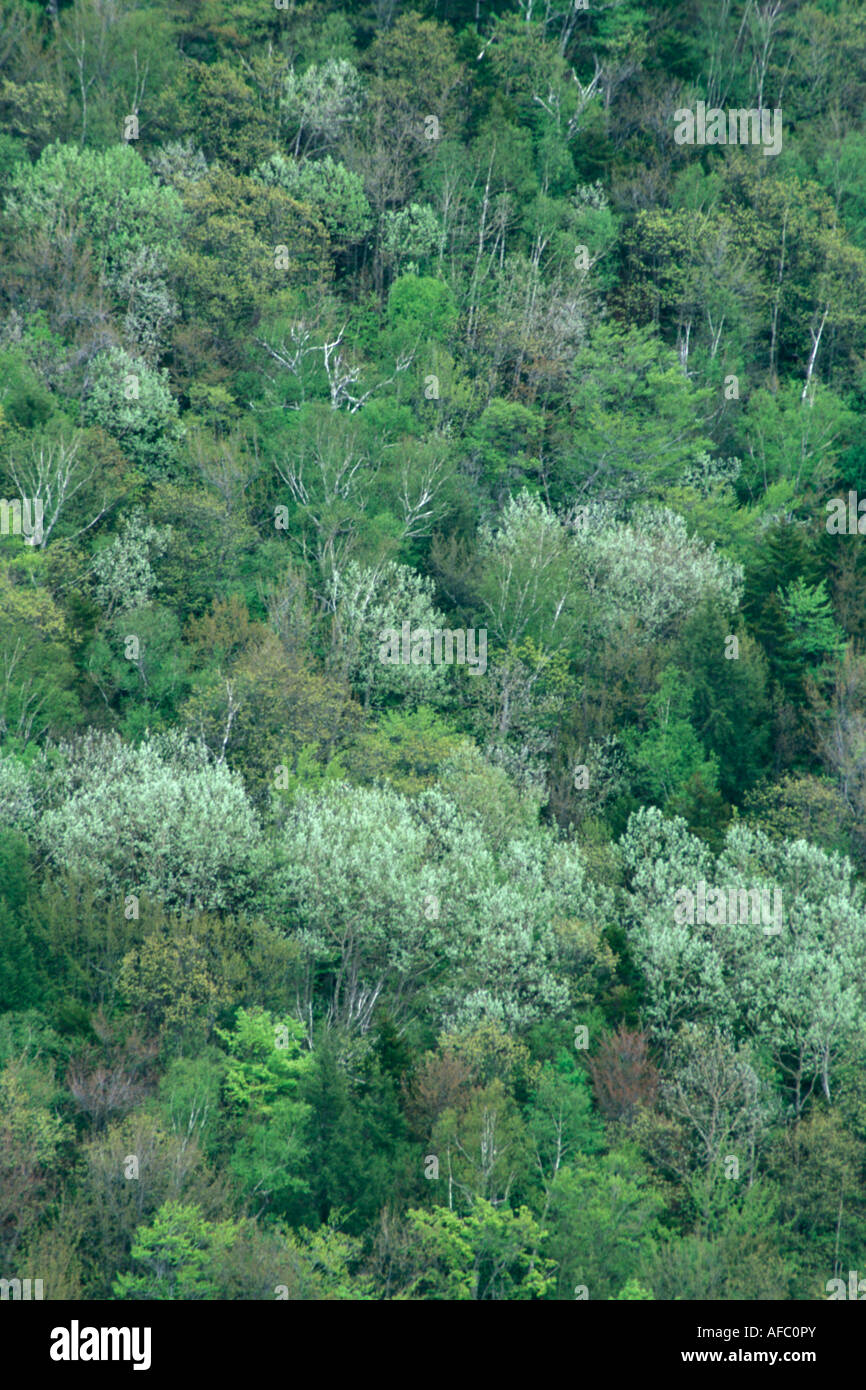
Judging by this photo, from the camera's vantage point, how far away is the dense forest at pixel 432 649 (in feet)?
149

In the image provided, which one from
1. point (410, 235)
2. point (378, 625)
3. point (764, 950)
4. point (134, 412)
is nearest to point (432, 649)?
point (378, 625)

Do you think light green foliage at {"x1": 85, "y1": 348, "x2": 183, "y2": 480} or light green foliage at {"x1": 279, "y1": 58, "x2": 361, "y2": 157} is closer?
light green foliage at {"x1": 85, "y1": 348, "x2": 183, "y2": 480}

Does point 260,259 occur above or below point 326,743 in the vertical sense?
above

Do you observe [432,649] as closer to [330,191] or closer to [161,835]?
[161,835]

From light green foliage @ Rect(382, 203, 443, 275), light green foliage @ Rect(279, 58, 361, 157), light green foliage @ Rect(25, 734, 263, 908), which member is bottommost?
light green foliage @ Rect(25, 734, 263, 908)

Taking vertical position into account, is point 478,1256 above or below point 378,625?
below

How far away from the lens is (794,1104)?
49.9 meters

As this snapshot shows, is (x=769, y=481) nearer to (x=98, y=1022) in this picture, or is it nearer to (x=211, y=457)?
(x=211, y=457)

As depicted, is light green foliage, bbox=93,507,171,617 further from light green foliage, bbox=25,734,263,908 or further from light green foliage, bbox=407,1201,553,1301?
light green foliage, bbox=407,1201,553,1301

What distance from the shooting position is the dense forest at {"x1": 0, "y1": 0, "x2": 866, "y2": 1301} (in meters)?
45.5

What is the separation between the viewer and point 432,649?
2493 inches

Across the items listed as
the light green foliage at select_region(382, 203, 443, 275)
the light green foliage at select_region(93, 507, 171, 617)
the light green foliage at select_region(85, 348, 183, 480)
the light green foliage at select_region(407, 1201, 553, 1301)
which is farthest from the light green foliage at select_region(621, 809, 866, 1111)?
the light green foliage at select_region(382, 203, 443, 275)

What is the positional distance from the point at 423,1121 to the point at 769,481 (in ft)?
126
